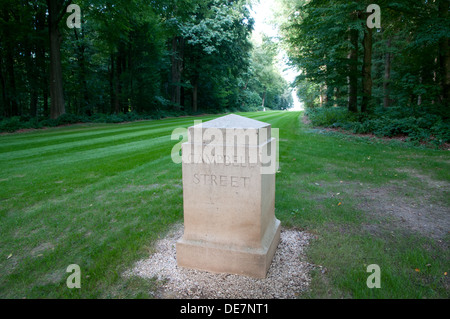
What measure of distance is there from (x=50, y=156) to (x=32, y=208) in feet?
14.8

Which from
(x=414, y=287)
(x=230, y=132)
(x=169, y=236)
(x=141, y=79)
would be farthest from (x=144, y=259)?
(x=141, y=79)

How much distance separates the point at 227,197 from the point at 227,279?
0.88m

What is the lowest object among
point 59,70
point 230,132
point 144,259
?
point 144,259

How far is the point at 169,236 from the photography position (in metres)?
3.69

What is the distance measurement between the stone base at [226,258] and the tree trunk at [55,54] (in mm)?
17742

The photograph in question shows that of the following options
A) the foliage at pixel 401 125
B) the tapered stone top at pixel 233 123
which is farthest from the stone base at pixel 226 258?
the foliage at pixel 401 125

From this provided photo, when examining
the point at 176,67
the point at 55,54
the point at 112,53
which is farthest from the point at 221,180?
the point at 176,67

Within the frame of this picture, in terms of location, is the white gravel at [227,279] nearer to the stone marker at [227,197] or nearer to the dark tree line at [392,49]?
the stone marker at [227,197]

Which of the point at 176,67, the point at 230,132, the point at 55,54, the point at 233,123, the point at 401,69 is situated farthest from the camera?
the point at 176,67

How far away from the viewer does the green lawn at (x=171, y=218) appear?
Result: 2732 mm

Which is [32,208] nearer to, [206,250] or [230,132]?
[206,250]

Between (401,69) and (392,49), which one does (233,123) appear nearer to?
(401,69)

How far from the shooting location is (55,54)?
16.6m

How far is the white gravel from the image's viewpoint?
261 centimetres
